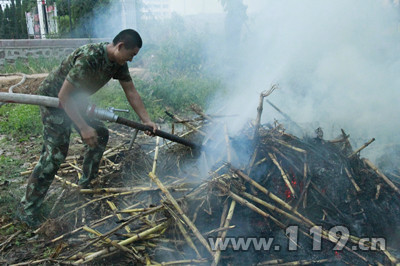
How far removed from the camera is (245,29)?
33.9 feet

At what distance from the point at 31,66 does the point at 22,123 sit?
3.86m

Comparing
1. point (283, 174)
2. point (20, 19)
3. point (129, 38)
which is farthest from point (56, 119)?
point (20, 19)

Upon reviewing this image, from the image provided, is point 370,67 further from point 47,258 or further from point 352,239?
point 47,258

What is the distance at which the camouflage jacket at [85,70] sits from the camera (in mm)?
3115

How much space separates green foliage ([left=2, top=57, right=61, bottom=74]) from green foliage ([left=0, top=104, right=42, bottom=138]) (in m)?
2.84

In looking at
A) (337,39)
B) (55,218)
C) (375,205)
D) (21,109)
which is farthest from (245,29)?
(55,218)

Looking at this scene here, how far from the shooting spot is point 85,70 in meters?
3.14

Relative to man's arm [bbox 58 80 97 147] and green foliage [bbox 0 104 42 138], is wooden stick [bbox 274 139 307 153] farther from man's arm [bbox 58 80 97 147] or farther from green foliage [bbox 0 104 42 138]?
green foliage [bbox 0 104 42 138]

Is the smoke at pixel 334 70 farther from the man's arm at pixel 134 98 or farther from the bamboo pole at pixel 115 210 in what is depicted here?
the bamboo pole at pixel 115 210

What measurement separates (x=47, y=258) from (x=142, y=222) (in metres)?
0.94

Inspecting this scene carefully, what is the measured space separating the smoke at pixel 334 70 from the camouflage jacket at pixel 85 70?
2.22 metres

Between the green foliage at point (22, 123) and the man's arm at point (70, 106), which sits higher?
the man's arm at point (70, 106)

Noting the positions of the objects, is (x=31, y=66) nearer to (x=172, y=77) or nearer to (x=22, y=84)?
(x=22, y=84)

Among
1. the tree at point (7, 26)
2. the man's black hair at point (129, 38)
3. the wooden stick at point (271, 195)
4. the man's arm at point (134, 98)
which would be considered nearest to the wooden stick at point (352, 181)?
the wooden stick at point (271, 195)
